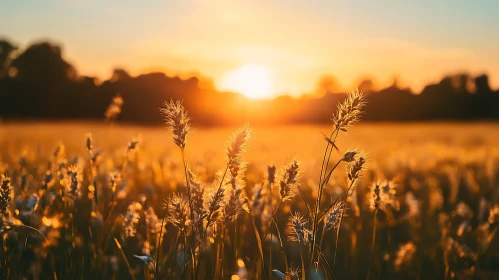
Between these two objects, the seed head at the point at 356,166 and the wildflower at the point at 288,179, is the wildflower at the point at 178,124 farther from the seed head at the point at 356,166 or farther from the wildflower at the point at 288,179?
the seed head at the point at 356,166

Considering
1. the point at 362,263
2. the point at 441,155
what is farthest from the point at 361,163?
the point at 441,155

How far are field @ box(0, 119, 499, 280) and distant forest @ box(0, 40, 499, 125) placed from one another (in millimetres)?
38421

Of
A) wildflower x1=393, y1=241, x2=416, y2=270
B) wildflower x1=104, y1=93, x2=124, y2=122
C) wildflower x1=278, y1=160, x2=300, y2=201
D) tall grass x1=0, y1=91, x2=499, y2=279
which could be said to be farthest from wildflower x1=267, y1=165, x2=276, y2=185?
wildflower x1=393, y1=241, x2=416, y2=270

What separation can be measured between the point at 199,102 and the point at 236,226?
1749 inches

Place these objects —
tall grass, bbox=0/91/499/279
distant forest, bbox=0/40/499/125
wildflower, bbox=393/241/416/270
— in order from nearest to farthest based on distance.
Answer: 1. tall grass, bbox=0/91/499/279
2. wildflower, bbox=393/241/416/270
3. distant forest, bbox=0/40/499/125

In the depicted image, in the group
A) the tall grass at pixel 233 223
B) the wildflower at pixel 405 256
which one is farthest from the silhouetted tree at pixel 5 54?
the wildflower at pixel 405 256

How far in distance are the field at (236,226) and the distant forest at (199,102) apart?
38421 millimetres

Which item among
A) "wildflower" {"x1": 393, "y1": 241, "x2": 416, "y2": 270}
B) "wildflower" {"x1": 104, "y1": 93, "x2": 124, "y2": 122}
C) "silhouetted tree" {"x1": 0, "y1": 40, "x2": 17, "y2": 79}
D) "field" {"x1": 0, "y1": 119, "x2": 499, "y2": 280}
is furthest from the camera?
"silhouetted tree" {"x1": 0, "y1": 40, "x2": 17, "y2": 79}

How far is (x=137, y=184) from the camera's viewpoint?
283 inches

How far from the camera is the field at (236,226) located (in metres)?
2.18

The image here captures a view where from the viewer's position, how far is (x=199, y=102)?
4634cm

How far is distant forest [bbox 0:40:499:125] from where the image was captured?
51938 mm

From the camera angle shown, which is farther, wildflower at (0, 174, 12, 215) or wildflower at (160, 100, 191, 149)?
wildflower at (0, 174, 12, 215)

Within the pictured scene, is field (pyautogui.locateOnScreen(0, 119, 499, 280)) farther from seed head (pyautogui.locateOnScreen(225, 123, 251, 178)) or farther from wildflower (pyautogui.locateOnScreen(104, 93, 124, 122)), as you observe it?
wildflower (pyautogui.locateOnScreen(104, 93, 124, 122))
